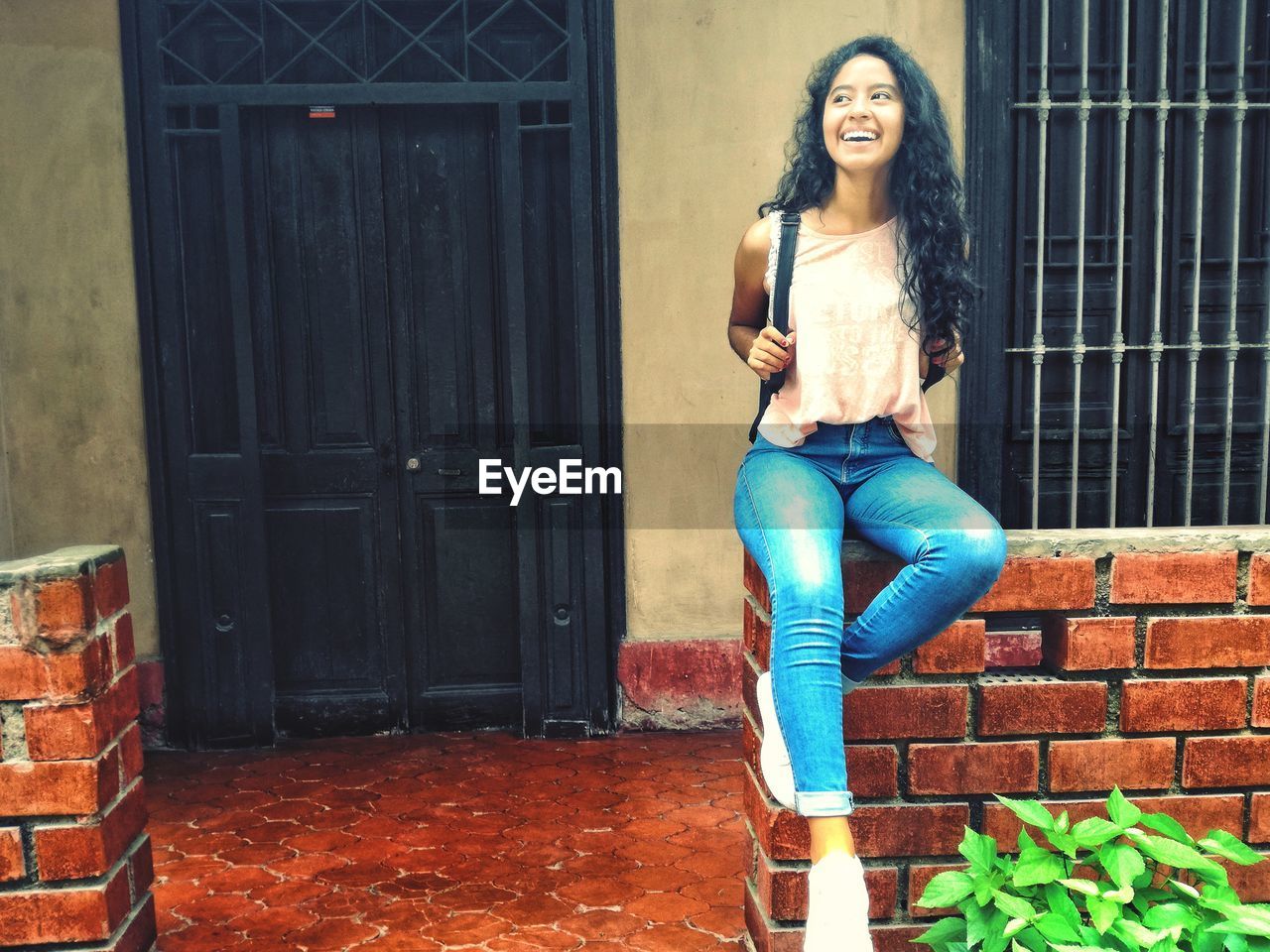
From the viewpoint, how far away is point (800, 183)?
7.92ft

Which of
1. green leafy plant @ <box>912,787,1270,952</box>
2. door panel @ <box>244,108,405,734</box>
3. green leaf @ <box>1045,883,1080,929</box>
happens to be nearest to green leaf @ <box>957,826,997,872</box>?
green leafy plant @ <box>912,787,1270,952</box>

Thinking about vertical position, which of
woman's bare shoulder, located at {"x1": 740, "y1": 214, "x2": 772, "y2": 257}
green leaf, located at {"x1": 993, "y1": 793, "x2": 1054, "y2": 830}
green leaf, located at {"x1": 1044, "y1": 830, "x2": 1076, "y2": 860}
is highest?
woman's bare shoulder, located at {"x1": 740, "y1": 214, "x2": 772, "y2": 257}

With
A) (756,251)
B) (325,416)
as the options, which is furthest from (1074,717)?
(325,416)

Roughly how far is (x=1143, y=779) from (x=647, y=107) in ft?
10.7

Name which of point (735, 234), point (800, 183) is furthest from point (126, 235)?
point (800, 183)

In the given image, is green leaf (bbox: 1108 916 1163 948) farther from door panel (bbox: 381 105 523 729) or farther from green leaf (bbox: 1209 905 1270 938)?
door panel (bbox: 381 105 523 729)

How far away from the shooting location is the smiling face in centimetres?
229

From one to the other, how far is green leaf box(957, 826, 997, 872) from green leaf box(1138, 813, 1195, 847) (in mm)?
268

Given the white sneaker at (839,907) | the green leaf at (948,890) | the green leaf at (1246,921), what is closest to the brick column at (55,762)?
the white sneaker at (839,907)

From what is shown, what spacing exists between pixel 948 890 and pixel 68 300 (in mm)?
4028

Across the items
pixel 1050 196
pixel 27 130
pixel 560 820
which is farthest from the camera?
pixel 1050 196

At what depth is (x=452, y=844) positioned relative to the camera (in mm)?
3604

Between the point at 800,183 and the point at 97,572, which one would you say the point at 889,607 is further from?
the point at 97,572

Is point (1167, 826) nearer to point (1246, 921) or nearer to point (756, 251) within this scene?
point (1246, 921)
